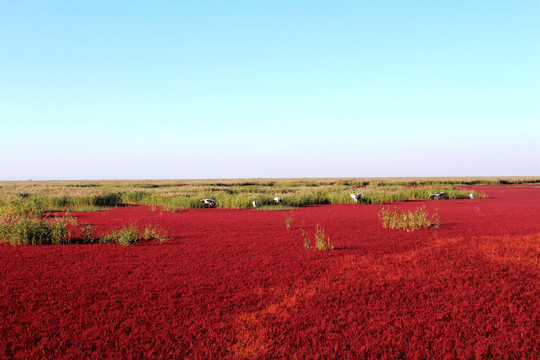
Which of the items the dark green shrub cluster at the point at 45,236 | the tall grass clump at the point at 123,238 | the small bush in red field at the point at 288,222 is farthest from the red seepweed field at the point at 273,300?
the small bush in red field at the point at 288,222

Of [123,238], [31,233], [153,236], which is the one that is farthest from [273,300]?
[31,233]

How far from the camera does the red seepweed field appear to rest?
Result: 369 cm

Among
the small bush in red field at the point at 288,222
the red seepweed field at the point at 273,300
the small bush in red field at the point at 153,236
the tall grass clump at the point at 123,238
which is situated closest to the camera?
the red seepweed field at the point at 273,300

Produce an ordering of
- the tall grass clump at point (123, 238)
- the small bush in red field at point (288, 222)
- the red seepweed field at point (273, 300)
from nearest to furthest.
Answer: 1. the red seepweed field at point (273, 300)
2. the tall grass clump at point (123, 238)
3. the small bush in red field at point (288, 222)

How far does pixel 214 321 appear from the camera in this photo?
429 centimetres

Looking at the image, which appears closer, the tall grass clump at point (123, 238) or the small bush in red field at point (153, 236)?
the tall grass clump at point (123, 238)

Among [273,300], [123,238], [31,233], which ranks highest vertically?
[31,233]

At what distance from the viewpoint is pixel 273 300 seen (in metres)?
4.98

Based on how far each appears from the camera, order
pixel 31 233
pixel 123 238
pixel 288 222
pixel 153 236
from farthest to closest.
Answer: pixel 288 222 → pixel 153 236 → pixel 31 233 → pixel 123 238

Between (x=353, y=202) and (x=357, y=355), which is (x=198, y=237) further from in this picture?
(x=353, y=202)

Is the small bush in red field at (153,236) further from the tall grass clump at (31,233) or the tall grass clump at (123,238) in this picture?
the tall grass clump at (31,233)

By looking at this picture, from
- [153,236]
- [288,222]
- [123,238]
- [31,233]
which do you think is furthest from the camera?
[288,222]

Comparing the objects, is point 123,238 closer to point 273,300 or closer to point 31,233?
point 31,233

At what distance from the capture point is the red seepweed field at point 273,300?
3.69 meters
